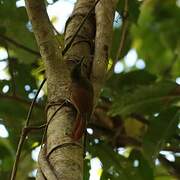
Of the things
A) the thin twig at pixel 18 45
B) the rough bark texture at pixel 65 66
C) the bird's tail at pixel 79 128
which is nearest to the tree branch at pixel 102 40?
the rough bark texture at pixel 65 66

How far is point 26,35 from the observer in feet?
7.16

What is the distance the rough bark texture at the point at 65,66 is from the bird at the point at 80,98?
0.02m

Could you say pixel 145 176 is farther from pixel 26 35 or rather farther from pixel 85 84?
pixel 26 35

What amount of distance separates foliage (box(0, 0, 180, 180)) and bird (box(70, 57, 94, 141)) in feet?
1.04

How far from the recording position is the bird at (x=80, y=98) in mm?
1095

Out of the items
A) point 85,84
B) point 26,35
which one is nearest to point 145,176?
point 85,84

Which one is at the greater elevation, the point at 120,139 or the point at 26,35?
the point at 26,35

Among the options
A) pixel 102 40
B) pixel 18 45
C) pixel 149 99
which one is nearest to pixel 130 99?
pixel 149 99

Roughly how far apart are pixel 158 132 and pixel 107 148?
33 centimetres

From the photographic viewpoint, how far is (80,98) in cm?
112

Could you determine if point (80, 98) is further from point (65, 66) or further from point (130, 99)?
point (130, 99)

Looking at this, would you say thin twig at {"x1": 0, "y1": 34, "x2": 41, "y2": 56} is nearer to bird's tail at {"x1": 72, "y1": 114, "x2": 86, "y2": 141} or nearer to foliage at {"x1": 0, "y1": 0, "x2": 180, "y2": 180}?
foliage at {"x1": 0, "y1": 0, "x2": 180, "y2": 180}

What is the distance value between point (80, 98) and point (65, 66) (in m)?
0.12

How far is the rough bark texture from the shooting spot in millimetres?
1044
